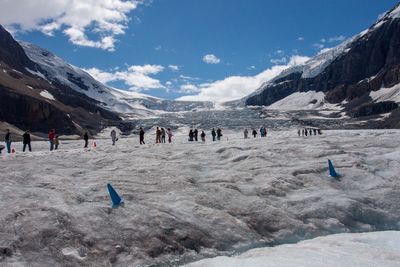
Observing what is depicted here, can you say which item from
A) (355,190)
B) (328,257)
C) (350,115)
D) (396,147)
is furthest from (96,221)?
(350,115)

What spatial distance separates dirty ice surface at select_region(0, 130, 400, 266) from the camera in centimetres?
1138

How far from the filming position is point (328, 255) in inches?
400

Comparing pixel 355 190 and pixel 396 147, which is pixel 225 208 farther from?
pixel 396 147

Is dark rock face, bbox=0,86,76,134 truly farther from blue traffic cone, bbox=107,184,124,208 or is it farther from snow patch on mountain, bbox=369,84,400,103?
snow patch on mountain, bbox=369,84,400,103

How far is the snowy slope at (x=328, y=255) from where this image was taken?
9461 mm

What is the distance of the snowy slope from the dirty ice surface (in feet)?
5.60

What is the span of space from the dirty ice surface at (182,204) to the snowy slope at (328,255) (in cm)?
171

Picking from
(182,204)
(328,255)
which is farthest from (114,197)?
(328,255)

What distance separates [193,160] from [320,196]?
26.7ft

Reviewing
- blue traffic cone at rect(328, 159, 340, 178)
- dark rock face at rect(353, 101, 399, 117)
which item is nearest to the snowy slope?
blue traffic cone at rect(328, 159, 340, 178)

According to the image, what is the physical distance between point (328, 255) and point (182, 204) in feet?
18.7

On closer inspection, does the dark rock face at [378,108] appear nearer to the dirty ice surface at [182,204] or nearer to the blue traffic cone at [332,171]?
the dirty ice surface at [182,204]

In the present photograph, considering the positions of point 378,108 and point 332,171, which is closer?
point 332,171

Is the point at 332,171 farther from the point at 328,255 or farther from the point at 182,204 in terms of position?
the point at 328,255
